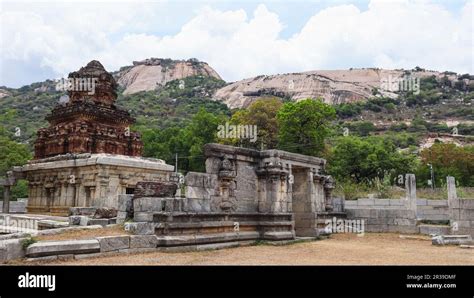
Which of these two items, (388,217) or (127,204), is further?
(388,217)

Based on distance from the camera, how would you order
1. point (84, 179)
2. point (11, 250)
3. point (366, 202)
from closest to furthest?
point (11, 250) → point (84, 179) → point (366, 202)

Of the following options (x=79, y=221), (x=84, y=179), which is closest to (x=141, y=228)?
(x=79, y=221)

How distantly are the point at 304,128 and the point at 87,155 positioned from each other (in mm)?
26080

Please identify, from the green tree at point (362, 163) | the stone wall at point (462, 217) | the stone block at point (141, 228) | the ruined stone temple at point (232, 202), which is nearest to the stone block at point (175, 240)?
the ruined stone temple at point (232, 202)

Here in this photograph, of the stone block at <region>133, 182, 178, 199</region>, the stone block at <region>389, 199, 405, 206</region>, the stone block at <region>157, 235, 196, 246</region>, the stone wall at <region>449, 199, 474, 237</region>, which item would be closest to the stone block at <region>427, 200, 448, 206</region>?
the stone block at <region>389, 199, 405, 206</region>

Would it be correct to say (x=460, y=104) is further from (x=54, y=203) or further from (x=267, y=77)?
(x=54, y=203)

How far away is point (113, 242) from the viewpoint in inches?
360

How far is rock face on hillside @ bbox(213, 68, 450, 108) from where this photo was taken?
12529cm

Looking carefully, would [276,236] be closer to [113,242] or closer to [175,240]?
[175,240]

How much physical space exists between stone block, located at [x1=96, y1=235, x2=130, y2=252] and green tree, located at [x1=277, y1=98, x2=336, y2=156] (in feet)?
110

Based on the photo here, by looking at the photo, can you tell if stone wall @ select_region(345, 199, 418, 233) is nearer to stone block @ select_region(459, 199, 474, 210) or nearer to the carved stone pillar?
stone block @ select_region(459, 199, 474, 210)

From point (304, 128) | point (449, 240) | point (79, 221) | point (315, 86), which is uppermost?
point (315, 86)

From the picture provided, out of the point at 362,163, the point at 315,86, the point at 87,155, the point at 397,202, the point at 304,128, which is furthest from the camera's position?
the point at 315,86
